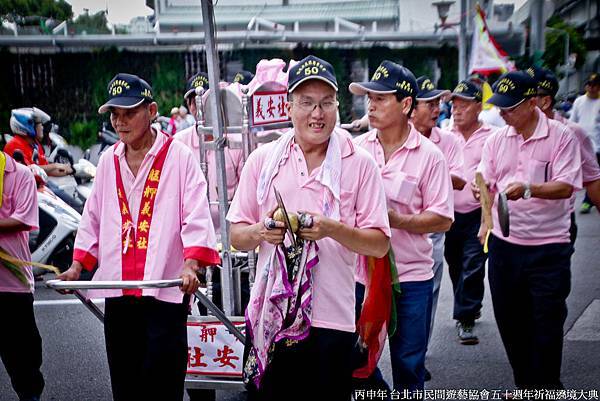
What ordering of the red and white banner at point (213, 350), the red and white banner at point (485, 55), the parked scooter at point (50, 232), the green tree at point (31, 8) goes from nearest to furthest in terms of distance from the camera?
the red and white banner at point (213, 350), the green tree at point (31, 8), the parked scooter at point (50, 232), the red and white banner at point (485, 55)

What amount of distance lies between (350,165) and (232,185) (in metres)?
1.91

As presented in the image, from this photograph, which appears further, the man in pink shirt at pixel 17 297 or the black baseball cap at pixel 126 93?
the man in pink shirt at pixel 17 297

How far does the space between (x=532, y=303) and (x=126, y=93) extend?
2651 millimetres

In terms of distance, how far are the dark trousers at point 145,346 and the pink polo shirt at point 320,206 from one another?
725 millimetres

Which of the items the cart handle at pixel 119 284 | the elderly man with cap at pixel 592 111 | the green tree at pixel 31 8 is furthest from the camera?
the elderly man with cap at pixel 592 111

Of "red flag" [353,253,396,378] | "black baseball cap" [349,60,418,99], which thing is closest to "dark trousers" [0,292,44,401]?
"red flag" [353,253,396,378]

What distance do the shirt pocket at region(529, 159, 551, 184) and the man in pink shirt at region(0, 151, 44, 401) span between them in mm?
2951

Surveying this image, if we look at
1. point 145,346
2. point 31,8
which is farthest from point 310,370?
point 31,8

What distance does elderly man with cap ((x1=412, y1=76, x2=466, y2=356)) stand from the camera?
4.62 m

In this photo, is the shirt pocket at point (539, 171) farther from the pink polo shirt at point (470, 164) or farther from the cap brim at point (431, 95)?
the pink polo shirt at point (470, 164)

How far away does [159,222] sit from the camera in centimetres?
324

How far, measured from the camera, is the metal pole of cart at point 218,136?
357cm

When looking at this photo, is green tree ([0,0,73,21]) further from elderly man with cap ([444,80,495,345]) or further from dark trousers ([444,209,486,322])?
dark trousers ([444,209,486,322])

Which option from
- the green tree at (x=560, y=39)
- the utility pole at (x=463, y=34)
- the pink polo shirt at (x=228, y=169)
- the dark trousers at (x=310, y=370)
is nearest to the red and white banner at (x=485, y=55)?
the utility pole at (x=463, y=34)
